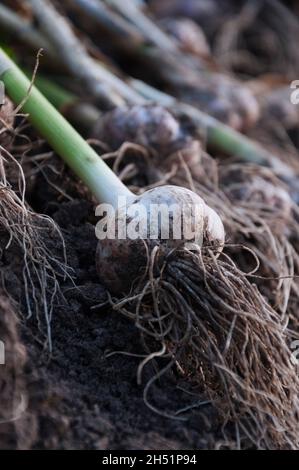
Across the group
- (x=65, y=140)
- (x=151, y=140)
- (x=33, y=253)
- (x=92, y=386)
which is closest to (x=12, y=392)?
(x=92, y=386)

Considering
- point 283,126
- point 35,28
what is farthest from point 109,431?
point 283,126

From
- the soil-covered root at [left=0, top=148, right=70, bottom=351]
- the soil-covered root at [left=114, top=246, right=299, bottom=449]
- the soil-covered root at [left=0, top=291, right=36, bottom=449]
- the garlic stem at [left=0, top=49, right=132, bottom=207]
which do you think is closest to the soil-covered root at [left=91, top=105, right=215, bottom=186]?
the garlic stem at [left=0, top=49, right=132, bottom=207]

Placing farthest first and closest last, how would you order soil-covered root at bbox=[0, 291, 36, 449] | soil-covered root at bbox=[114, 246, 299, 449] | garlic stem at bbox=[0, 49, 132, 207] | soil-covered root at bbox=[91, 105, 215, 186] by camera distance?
1. soil-covered root at bbox=[91, 105, 215, 186]
2. garlic stem at bbox=[0, 49, 132, 207]
3. soil-covered root at bbox=[114, 246, 299, 449]
4. soil-covered root at bbox=[0, 291, 36, 449]

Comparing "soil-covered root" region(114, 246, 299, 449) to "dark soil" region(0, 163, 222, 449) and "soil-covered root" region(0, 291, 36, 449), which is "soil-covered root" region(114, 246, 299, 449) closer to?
"dark soil" region(0, 163, 222, 449)

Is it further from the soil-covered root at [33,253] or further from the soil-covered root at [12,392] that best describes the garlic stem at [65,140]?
the soil-covered root at [12,392]

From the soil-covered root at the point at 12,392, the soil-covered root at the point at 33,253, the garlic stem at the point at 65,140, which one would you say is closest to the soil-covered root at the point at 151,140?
the garlic stem at the point at 65,140

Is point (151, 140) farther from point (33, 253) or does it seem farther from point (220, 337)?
point (220, 337)
